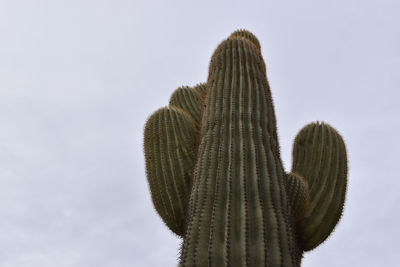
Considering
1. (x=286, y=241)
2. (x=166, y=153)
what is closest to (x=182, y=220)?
(x=166, y=153)

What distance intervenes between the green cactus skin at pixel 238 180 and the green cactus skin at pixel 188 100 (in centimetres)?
155

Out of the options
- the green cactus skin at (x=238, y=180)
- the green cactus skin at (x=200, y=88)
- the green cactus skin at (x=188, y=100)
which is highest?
the green cactus skin at (x=200, y=88)

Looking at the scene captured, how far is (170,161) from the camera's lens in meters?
5.04

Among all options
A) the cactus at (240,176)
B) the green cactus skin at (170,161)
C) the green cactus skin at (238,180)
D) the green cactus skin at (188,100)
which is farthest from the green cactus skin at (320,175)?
the green cactus skin at (188,100)

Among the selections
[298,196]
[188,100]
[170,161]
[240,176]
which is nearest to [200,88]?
[188,100]

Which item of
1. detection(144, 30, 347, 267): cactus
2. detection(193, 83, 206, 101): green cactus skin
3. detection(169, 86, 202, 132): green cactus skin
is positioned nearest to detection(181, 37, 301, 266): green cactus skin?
detection(144, 30, 347, 267): cactus

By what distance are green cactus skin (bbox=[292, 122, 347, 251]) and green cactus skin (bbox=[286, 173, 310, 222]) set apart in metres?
0.27

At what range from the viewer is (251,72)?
16.7ft

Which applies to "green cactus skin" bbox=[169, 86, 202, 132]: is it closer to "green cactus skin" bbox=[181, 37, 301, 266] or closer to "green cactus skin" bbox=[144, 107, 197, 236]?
"green cactus skin" bbox=[144, 107, 197, 236]

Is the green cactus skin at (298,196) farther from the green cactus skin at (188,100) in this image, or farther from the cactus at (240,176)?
the green cactus skin at (188,100)

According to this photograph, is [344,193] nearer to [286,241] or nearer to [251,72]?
[251,72]

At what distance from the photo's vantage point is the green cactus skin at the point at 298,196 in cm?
462

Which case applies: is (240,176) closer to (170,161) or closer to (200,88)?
(170,161)

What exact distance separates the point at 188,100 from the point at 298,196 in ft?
9.75
